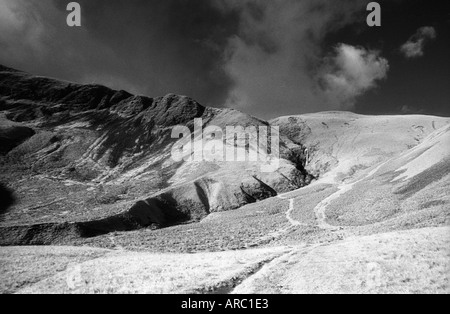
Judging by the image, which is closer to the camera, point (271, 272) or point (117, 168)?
point (271, 272)

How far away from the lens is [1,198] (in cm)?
9556

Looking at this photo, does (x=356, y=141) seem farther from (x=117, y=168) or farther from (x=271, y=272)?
(x=271, y=272)

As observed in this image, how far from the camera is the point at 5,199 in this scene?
95750 mm

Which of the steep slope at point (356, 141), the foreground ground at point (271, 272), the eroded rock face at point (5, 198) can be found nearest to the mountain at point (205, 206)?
the foreground ground at point (271, 272)

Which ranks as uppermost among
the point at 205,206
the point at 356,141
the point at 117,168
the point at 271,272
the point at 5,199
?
the point at 356,141

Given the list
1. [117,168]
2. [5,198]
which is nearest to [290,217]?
[5,198]

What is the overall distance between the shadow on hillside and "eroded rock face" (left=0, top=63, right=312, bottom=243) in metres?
3.80

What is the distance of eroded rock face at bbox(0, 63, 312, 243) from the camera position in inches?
3246

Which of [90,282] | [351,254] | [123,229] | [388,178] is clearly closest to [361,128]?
[388,178]

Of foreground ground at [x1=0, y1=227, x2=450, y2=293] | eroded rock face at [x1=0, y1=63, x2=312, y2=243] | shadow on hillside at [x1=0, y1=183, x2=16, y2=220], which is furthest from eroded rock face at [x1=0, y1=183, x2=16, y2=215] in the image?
foreground ground at [x1=0, y1=227, x2=450, y2=293]

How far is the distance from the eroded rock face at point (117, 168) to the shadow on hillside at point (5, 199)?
3.80 metres

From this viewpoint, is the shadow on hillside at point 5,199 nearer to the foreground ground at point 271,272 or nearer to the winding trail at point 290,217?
the foreground ground at point 271,272

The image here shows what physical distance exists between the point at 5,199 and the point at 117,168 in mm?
49108

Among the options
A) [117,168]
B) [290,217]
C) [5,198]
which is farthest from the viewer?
[117,168]
